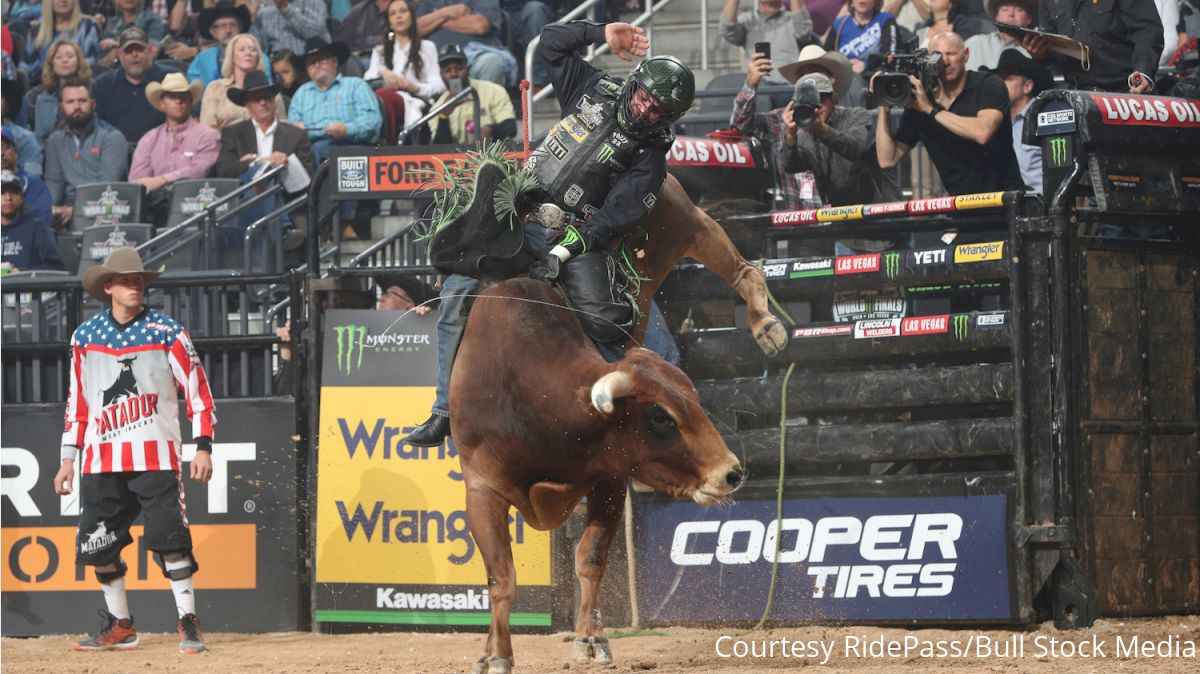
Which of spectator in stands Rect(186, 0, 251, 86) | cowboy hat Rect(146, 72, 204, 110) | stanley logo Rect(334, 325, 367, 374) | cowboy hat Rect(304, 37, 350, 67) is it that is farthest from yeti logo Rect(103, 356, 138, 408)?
spectator in stands Rect(186, 0, 251, 86)

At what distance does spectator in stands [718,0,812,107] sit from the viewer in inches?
Answer: 522

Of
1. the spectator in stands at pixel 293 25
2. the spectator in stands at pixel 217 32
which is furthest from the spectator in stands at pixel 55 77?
the spectator in stands at pixel 293 25

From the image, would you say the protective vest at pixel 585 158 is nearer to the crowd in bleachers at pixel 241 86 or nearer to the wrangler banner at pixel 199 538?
the wrangler banner at pixel 199 538

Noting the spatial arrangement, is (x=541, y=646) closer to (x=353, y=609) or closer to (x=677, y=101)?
(x=353, y=609)

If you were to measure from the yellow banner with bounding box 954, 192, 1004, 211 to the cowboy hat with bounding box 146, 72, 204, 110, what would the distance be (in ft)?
28.9

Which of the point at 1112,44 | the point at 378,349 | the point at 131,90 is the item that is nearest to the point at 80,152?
the point at 131,90

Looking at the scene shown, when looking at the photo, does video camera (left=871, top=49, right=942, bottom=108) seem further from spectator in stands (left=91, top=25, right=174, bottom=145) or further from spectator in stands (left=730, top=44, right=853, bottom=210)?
spectator in stands (left=91, top=25, right=174, bottom=145)

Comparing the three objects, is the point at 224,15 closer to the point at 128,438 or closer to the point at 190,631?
the point at 128,438

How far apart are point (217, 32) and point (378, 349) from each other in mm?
8687

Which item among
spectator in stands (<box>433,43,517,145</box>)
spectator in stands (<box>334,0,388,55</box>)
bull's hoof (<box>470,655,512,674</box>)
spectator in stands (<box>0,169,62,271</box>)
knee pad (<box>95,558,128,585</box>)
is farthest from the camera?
spectator in stands (<box>334,0,388,55</box>)

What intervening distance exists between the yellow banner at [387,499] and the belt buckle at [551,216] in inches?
111

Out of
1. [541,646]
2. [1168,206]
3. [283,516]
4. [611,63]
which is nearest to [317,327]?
[283,516]

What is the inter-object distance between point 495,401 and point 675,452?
98 cm

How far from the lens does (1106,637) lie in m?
7.91
